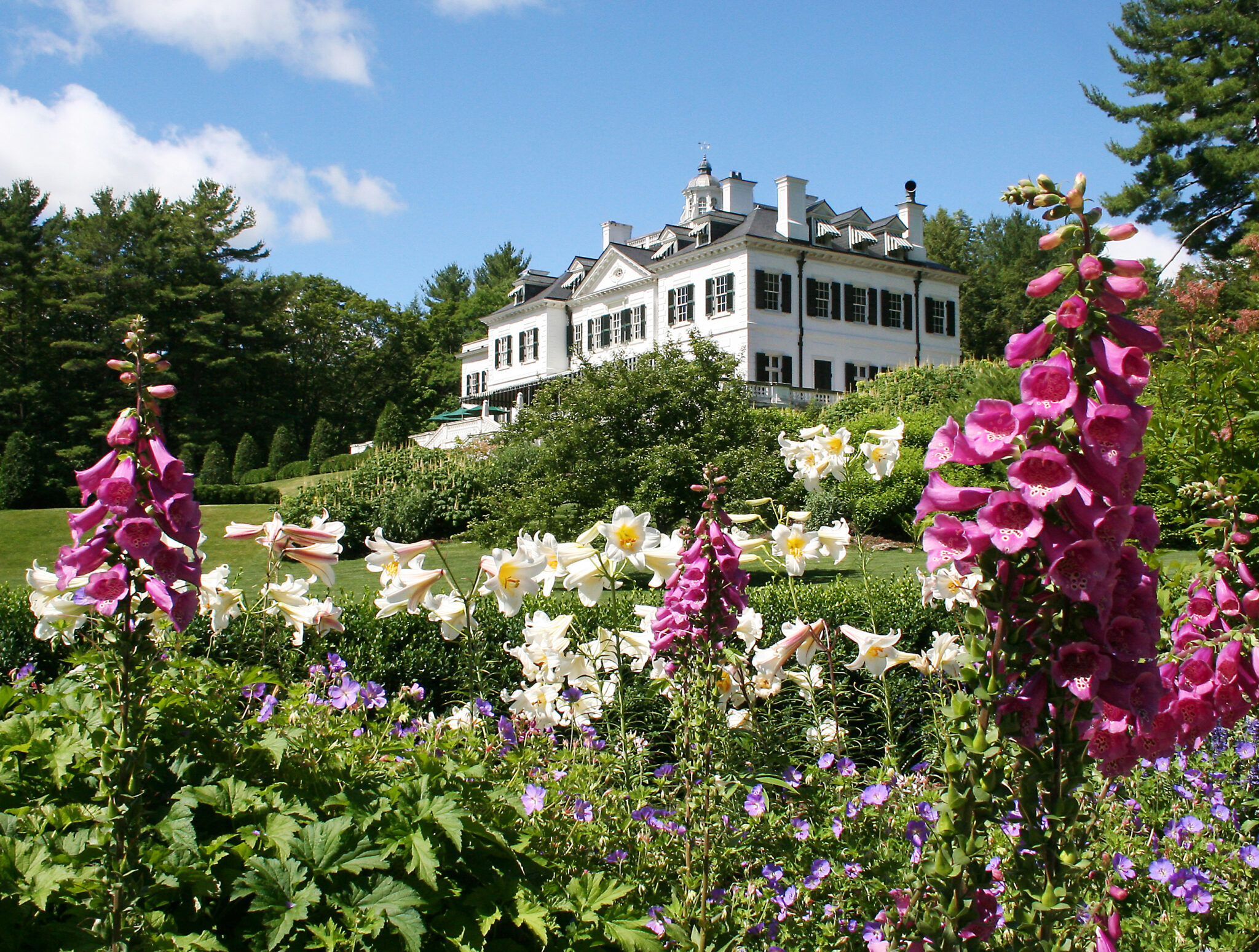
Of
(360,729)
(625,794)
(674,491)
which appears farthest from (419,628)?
(674,491)

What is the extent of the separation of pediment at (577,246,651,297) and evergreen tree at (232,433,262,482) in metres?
16.7

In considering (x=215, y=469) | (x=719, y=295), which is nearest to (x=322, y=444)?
(x=215, y=469)

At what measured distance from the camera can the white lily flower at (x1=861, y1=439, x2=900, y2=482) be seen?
11.2ft

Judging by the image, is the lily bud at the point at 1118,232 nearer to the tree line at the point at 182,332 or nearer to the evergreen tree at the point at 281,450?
the tree line at the point at 182,332

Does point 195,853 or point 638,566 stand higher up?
point 638,566

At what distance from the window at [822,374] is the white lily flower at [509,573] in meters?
30.6

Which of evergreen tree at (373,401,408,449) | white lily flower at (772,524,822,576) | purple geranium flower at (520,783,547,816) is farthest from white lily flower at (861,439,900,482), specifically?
evergreen tree at (373,401,408,449)

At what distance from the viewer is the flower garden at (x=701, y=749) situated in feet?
4.69

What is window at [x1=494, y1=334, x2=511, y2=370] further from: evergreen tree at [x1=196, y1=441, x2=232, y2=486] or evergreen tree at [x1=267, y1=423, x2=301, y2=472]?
evergreen tree at [x1=196, y1=441, x2=232, y2=486]

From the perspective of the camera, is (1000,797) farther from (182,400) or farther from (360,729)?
(182,400)

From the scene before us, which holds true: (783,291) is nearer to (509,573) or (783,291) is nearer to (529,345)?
(529,345)

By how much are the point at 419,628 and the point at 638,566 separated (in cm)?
351

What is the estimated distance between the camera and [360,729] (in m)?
2.92

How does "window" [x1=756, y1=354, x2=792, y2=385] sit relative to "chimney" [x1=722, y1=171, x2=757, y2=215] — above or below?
below
